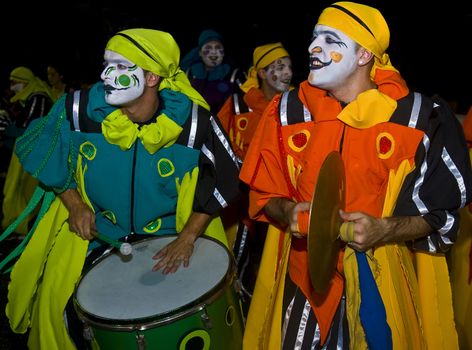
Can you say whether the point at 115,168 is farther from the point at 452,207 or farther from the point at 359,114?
the point at 452,207

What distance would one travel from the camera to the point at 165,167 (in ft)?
9.39

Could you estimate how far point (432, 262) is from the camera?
2504 mm

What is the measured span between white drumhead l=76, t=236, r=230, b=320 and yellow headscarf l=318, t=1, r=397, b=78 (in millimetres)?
1125

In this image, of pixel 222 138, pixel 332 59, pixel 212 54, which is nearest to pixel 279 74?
pixel 212 54

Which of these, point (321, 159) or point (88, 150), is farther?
point (88, 150)

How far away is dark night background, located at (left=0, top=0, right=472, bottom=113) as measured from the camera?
10.5 meters

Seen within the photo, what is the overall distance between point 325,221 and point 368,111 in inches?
22.0

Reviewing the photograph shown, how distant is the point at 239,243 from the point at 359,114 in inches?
89.1

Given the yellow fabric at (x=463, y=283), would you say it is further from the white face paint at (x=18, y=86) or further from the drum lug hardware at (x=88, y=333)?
the white face paint at (x=18, y=86)

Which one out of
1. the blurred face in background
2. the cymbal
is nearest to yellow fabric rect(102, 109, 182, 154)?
the cymbal

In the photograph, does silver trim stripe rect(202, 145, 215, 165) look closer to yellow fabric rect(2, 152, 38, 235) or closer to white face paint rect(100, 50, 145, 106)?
white face paint rect(100, 50, 145, 106)

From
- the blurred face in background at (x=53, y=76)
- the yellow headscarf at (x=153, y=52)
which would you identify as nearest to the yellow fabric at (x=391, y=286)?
the yellow headscarf at (x=153, y=52)

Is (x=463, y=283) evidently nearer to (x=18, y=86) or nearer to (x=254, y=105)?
(x=254, y=105)

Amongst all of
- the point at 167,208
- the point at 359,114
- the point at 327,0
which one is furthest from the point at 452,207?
the point at 327,0
